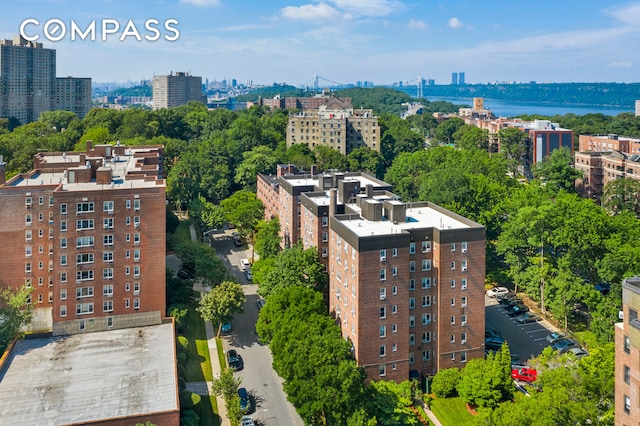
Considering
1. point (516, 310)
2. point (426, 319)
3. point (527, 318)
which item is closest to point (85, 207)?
point (426, 319)

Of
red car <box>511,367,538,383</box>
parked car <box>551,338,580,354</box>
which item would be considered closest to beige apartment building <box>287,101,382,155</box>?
parked car <box>551,338,580,354</box>

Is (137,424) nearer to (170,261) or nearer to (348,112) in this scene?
(170,261)

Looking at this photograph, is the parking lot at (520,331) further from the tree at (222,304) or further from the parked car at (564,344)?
the tree at (222,304)

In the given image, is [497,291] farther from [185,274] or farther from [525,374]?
[185,274]

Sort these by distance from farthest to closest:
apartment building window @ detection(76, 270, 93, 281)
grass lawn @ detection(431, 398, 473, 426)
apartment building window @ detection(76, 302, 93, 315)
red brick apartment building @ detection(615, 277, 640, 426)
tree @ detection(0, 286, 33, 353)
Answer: apartment building window @ detection(76, 270, 93, 281) → apartment building window @ detection(76, 302, 93, 315) → tree @ detection(0, 286, 33, 353) → grass lawn @ detection(431, 398, 473, 426) → red brick apartment building @ detection(615, 277, 640, 426)

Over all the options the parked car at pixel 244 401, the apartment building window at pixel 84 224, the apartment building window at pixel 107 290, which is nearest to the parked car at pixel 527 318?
the parked car at pixel 244 401

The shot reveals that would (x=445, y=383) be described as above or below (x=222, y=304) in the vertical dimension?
below

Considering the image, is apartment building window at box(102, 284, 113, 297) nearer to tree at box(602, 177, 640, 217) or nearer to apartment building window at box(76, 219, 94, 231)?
apartment building window at box(76, 219, 94, 231)

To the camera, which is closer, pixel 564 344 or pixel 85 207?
pixel 85 207
